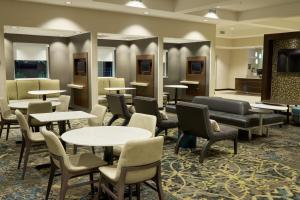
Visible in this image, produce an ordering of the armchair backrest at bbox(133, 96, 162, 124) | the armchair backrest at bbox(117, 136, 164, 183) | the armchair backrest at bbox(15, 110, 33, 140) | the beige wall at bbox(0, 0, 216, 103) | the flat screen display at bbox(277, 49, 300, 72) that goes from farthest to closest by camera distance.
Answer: the flat screen display at bbox(277, 49, 300, 72) → the beige wall at bbox(0, 0, 216, 103) → the armchair backrest at bbox(133, 96, 162, 124) → the armchair backrest at bbox(15, 110, 33, 140) → the armchair backrest at bbox(117, 136, 164, 183)

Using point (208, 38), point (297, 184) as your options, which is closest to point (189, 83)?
point (208, 38)

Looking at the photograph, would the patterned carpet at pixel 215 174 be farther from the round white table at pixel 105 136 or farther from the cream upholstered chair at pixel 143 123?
the round white table at pixel 105 136

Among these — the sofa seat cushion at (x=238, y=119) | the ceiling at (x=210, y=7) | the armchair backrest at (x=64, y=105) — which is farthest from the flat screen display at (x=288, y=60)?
the armchair backrest at (x=64, y=105)

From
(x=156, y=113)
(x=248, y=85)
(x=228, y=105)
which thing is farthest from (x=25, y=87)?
(x=248, y=85)

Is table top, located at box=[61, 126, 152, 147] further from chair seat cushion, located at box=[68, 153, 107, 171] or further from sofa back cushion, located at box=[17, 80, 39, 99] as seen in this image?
sofa back cushion, located at box=[17, 80, 39, 99]

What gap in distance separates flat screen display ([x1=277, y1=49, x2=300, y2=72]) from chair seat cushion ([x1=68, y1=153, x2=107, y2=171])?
8.51 m

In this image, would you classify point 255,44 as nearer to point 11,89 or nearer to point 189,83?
point 189,83

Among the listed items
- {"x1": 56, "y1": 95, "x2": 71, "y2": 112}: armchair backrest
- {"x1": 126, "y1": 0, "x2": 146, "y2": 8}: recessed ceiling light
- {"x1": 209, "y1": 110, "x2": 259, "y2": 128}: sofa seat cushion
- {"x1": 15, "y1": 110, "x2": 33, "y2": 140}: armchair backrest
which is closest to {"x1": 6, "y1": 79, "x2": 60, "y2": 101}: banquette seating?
{"x1": 56, "y1": 95, "x2": 71, "y2": 112}: armchair backrest

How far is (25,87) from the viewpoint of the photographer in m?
9.22

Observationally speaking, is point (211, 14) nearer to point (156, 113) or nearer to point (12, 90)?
point (156, 113)

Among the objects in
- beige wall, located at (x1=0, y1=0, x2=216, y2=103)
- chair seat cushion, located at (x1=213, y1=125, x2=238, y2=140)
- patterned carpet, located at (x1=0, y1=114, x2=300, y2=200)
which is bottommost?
patterned carpet, located at (x1=0, y1=114, x2=300, y2=200)

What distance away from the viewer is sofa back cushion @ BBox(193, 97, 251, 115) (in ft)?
21.1

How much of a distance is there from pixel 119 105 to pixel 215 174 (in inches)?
128

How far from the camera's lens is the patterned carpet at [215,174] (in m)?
3.55
